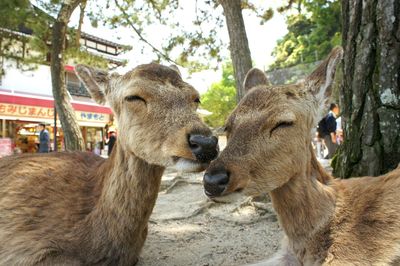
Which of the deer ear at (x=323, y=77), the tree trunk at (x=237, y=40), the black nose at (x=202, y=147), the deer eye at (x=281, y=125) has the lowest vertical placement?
the black nose at (x=202, y=147)

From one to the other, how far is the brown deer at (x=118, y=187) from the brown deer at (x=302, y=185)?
35cm

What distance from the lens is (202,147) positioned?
278 cm

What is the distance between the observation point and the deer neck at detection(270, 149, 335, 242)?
8.99 feet

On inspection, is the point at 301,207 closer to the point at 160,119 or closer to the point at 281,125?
the point at 281,125

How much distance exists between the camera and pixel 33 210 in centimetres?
321

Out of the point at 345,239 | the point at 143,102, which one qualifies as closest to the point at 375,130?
the point at 345,239

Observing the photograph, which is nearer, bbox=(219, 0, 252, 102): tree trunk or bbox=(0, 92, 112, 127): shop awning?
bbox=(219, 0, 252, 102): tree trunk

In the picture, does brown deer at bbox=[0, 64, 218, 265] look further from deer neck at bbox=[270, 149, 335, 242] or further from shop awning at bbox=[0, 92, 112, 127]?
shop awning at bbox=[0, 92, 112, 127]

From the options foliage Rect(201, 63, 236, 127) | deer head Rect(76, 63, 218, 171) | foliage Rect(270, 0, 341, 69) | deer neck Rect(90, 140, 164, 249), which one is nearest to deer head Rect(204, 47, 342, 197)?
deer head Rect(76, 63, 218, 171)

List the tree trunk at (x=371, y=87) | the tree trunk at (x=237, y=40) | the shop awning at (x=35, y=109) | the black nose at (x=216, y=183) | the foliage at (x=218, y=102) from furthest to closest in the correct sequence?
1. the foliage at (x=218, y=102)
2. the shop awning at (x=35, y=109)
3. the tree trunk at (x=237, y=40)
4. the tree trunk at (x=371, y=87)
5. the black nose at (x=216, y=183)

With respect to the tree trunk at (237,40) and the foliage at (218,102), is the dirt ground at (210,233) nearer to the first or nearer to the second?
the tree trunk at (237,40)

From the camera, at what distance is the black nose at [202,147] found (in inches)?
110

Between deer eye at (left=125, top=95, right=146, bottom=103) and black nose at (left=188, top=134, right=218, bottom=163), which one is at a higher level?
deer eye at (left=125, top=95, right=146, bottom=103)

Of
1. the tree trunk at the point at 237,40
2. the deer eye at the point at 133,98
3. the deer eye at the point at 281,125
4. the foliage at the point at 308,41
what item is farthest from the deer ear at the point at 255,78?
the foliage at the point at 308,41
